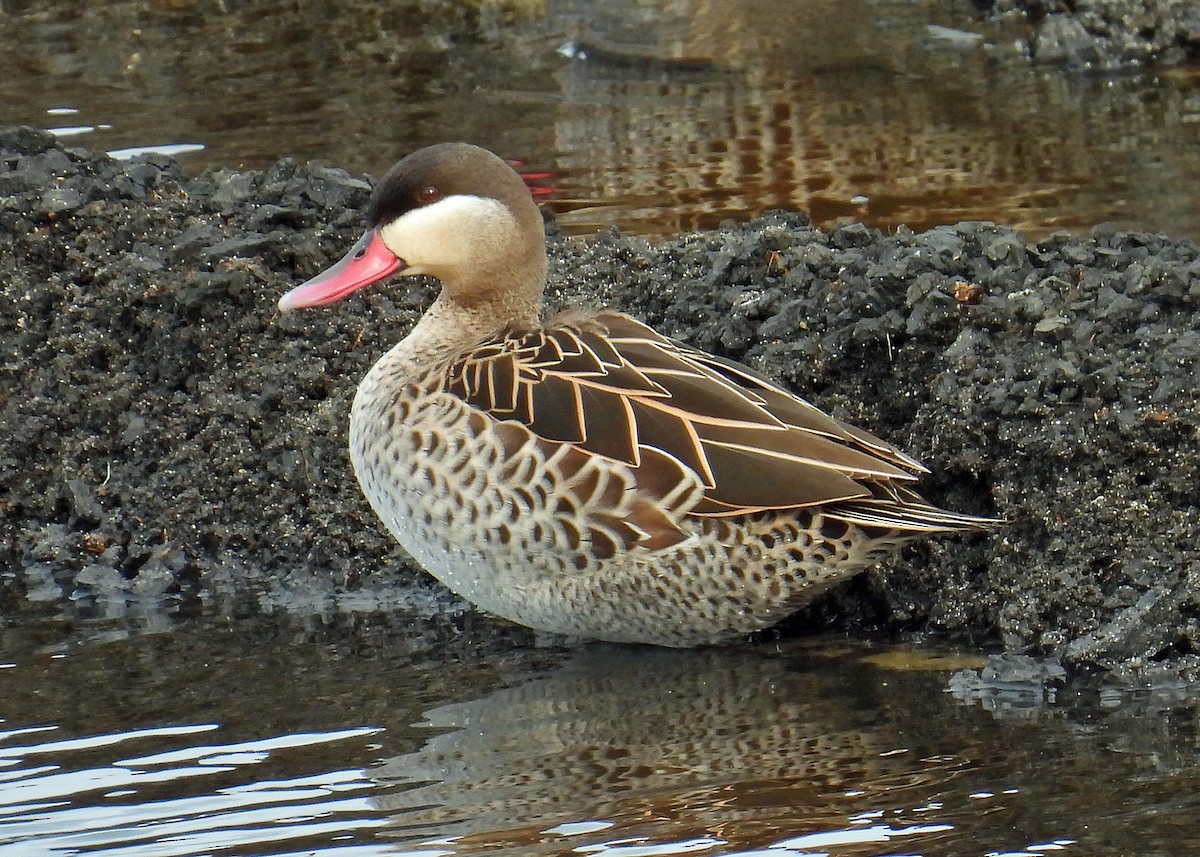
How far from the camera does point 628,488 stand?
5.04 meters

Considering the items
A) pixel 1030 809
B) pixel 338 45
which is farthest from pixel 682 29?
pixel 1030 809

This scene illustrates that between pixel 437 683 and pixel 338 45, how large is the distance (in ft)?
27.0

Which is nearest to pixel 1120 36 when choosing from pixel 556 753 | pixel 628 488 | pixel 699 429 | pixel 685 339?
pixel 685 339

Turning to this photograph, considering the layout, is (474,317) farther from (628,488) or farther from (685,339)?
(628,488)

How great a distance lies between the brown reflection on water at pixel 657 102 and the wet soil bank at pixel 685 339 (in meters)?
1.93

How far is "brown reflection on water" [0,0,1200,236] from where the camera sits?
8977mm

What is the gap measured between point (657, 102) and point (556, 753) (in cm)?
698

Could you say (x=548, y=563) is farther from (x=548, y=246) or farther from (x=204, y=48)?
(x=204, y=48)

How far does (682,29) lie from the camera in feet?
39.7

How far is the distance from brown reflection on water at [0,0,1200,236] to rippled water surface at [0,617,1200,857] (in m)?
3.67

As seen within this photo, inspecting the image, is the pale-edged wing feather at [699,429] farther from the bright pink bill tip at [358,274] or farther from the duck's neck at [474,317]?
the bright pink bill tip at [358,274]

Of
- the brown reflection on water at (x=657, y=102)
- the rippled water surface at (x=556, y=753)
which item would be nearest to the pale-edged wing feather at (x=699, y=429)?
A: the rippled water surface at (x=556, y=753)

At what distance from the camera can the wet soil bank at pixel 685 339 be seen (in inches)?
204

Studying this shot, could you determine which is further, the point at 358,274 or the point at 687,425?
the point at 358,274
